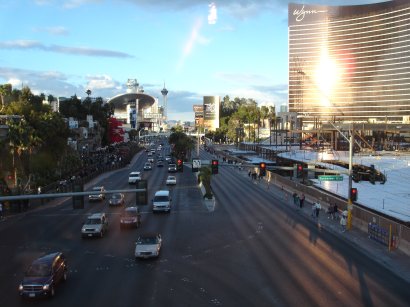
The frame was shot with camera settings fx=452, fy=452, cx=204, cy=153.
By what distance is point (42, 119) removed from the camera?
177ft

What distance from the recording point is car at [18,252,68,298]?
18.9 meters

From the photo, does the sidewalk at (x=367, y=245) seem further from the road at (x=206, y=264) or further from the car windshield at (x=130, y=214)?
the car windshield at (x=130, y=214)

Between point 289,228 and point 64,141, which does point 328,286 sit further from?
point 64,141

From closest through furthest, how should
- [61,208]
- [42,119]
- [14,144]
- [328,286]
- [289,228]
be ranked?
[328,286] → [289,228] → [61,208] → [14,144] → [42,119]

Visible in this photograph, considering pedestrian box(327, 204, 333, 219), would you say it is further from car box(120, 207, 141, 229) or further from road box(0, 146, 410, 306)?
car box(120, 207, 141, 229)

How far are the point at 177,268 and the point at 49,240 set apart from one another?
37.2 feet

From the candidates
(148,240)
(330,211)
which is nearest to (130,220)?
(148,240)

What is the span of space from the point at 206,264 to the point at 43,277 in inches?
333

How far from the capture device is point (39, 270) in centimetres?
1981

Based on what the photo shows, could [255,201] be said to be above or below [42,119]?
below

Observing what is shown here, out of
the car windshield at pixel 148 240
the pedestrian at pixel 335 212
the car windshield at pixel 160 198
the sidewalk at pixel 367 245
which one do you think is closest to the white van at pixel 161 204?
the car windshield at pixel 160 198

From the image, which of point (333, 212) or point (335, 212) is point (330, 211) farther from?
point (335, 212)

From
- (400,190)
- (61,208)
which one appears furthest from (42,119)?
(400,190)

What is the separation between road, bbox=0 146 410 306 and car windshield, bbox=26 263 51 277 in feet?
3.56
